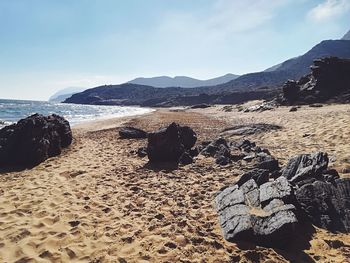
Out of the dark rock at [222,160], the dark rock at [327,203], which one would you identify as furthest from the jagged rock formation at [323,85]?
the dark rock at [327,203]

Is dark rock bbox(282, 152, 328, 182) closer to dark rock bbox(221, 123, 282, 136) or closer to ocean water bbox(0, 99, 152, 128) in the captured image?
dark rock bbox(221, 123, 282, 136)

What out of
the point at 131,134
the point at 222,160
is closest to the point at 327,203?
the point at 222,160

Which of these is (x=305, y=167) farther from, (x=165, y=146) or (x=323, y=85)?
(x=323, y=85)

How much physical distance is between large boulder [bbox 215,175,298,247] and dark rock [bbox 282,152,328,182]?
4.21 feet

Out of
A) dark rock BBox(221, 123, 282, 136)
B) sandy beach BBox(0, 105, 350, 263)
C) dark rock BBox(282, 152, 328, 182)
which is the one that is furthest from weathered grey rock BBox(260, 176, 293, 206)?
dark rock BBox(221, 123, 282, 136)

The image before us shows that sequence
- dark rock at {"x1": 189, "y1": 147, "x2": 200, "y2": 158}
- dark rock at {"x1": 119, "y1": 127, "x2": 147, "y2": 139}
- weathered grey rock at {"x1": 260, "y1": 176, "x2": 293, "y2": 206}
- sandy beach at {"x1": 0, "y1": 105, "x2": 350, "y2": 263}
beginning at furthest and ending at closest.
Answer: dark rock at {"x1": 119, "y1": 127, "x2": 147, "y2": 139} < dark rock at {"x1": 189, "y1": 147, "x2": 200, "y2": 158} < weathered grey rock at {"x1": 260, "y1": 176, "x2": 293, "y2": 206} < sandy beach at {"x1": 0, "y1": 105, "x2": 350, "y2": 263}

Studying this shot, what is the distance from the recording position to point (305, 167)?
9.66m

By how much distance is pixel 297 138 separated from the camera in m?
17.7

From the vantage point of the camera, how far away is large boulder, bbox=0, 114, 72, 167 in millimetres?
14305

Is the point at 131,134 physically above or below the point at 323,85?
below

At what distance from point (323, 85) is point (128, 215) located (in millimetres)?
44504

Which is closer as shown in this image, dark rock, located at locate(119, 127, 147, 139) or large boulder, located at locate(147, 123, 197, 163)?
large boulder, located at locate(147, 123, 197, 163)

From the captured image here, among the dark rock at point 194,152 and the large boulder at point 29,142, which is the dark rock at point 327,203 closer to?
the dark rock at point 194,152

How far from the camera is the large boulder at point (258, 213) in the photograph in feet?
21.3
